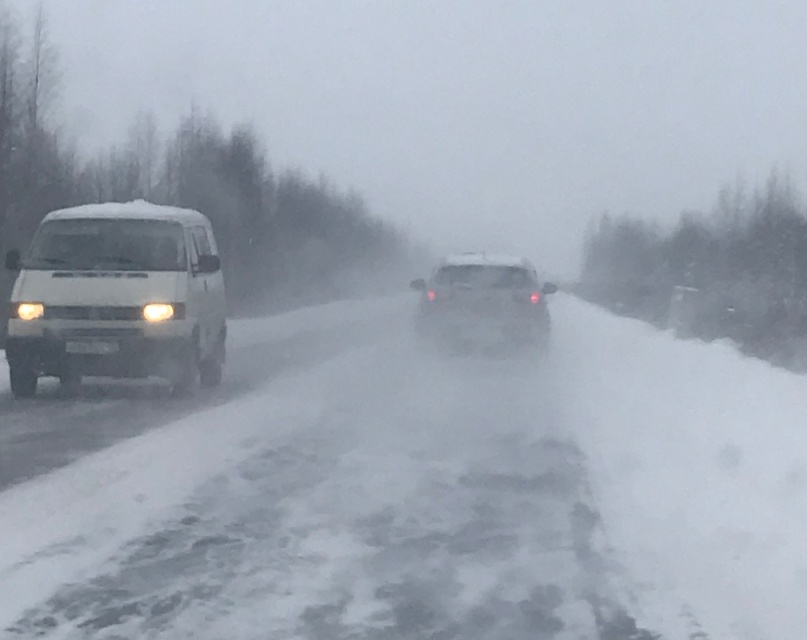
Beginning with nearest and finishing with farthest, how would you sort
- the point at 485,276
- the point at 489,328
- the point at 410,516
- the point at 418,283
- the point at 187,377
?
the point at 410,516, the point at 187,377, the point at 489,328, the point at 485,276, the point at 418,283

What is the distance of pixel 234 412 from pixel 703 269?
4541cm

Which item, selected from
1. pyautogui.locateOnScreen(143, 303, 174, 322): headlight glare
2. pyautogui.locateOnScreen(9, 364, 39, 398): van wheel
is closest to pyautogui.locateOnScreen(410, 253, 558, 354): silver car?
pyautogui.locateOnScreen(143, 303, 174, 322): headlight glare

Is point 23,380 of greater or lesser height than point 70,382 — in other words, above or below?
above

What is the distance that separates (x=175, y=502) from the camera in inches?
344

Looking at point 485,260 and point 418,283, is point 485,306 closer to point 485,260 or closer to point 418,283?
point 485,260

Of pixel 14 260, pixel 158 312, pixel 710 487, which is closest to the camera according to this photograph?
pixel 710 487

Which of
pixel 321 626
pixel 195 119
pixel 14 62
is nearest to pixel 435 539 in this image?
pixel 321 626

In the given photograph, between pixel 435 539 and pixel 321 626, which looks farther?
pixel 435 539

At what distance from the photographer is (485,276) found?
21203mm

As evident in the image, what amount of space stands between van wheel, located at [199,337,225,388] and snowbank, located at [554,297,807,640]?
180 inches

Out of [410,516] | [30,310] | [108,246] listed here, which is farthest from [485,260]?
[410,516]

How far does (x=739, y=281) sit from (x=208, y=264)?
31536 mm

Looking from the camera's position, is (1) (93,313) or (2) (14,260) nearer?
(1) (93,313)

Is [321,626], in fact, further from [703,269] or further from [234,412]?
[703,269]
